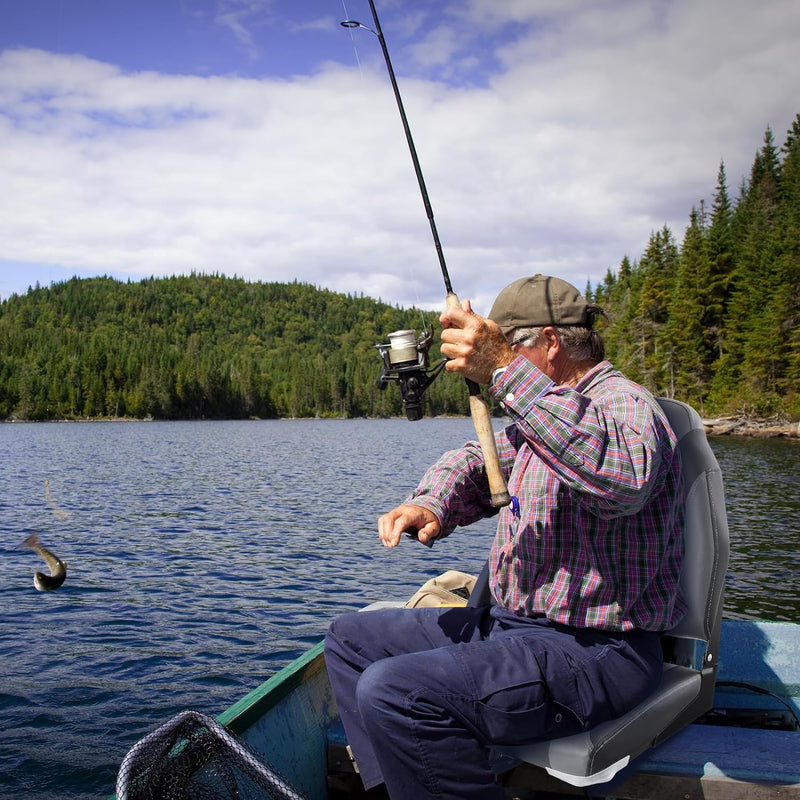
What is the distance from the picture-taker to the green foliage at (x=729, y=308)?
54.9m

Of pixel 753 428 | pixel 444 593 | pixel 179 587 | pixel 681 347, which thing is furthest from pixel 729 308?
pixel 444 593

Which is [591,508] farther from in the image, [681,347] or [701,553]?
[681,347]

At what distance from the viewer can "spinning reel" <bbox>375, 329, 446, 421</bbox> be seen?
11.3 ft

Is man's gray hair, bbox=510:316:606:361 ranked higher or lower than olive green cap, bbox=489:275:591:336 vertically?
lower

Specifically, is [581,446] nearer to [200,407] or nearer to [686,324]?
[686,324]

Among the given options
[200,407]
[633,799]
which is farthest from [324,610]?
[200,407]

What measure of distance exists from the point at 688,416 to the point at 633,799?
5.13ft

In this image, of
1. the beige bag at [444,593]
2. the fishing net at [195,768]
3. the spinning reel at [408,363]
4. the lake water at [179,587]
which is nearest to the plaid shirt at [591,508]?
the spinning reel at [408,363]

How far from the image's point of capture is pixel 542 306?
3.20 m

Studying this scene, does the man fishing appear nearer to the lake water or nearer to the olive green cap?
the olive green cap

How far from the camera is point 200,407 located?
13975cm

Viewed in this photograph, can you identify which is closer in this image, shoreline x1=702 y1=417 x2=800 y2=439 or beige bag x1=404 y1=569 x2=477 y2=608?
beige bag x1=404 y1=569 x2=477 y2=608

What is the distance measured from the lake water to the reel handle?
17.7 ft

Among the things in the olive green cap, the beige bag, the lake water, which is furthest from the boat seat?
the lake water
